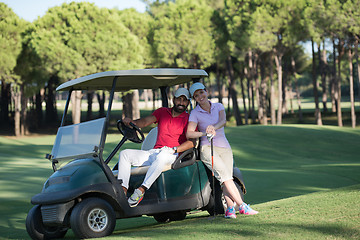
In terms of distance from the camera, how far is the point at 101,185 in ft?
19.0

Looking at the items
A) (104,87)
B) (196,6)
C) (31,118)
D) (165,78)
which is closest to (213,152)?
(165,78)

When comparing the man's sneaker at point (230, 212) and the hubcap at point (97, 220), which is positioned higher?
the hubcap at point (97, 220)

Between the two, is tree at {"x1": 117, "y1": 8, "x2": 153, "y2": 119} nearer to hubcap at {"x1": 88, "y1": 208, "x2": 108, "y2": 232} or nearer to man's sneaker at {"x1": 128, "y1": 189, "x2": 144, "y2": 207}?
man's sneaker at {"x1": 128, "y1": 189, "x2": 144, "y2": 207}

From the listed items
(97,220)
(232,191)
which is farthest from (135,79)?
(97,220)

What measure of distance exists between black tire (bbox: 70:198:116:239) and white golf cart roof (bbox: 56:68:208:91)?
58.7 inches

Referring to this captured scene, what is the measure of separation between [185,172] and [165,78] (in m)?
1.28

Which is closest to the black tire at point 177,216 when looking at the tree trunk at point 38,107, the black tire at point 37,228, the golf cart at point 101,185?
the golf cart at point 101,185

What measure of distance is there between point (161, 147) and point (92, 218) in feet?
4.61

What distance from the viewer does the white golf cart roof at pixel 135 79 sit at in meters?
6.25

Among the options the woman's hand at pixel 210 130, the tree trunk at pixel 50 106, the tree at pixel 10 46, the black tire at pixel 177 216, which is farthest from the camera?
the tree trunk at pixel 50 106

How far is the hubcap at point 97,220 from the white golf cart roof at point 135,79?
5.13 feet

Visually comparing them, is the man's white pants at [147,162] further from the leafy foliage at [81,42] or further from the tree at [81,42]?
the leafy foliage at [81,42]

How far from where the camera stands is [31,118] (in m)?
47.9

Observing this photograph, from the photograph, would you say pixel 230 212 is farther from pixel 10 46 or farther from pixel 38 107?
pixel 38 107
